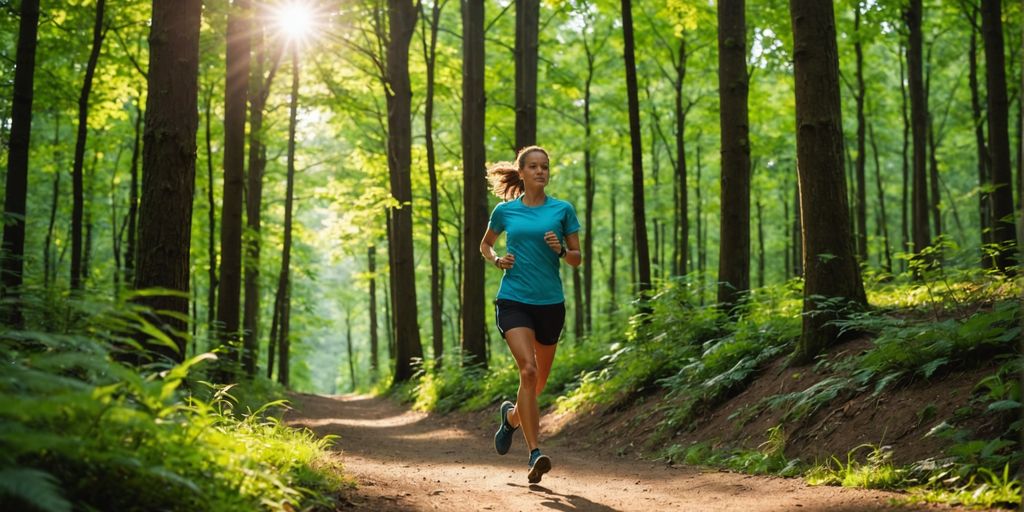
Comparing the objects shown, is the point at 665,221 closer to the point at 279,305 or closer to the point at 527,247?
the point at 279,305

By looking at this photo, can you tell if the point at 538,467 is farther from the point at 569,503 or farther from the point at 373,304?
the point at 373,304

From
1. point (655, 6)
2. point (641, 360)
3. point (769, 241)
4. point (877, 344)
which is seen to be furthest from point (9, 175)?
point (769, 241)

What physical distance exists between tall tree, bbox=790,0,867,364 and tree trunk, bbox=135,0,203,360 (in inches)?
230

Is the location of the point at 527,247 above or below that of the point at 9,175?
below

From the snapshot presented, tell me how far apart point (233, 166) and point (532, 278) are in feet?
27.5

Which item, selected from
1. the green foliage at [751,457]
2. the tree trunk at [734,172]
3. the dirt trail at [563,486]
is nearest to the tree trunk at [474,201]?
the tree trunk at [734,172]

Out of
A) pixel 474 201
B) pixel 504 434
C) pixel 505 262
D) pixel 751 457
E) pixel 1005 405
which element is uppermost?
pixel 474 201

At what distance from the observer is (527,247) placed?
240 inches

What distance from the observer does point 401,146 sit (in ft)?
58.6

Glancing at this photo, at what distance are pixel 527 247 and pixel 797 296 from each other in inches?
258

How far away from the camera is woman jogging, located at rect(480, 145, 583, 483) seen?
5.86 meters

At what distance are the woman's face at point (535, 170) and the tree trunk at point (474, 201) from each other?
944 centimetres

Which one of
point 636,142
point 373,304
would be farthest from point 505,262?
point 373,304

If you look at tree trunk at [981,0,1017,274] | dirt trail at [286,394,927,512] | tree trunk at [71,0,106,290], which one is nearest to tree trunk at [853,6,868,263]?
tree trunk at [981,0,1017,274]
